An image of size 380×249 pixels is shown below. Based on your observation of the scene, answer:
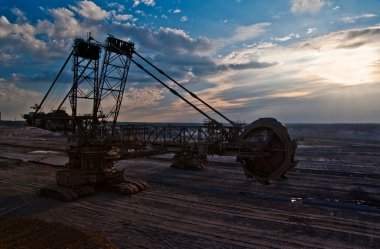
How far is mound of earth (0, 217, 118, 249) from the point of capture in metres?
12.2

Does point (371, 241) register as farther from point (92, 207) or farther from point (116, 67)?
point (116, 67)

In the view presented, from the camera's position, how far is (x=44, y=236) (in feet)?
42.9

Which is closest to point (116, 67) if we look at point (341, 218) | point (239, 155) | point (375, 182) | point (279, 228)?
point (239, 155)

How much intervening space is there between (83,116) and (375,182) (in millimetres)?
24788

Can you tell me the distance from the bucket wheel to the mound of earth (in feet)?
26.6

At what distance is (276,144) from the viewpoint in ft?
51.4

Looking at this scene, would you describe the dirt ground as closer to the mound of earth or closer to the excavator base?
the mound of earth

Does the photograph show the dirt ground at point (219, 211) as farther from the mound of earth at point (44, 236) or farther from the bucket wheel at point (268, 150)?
the bucket wheel at point (268, 150)

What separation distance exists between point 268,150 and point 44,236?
11.0 meters

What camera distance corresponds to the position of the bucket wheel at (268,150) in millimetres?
15117

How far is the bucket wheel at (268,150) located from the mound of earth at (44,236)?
8.12 metres

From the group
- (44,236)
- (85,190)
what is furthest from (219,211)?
(85,190)

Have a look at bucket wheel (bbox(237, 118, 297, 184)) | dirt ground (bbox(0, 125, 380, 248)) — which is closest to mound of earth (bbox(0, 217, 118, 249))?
dirt ground (bbox(0, 125, 380, 248))

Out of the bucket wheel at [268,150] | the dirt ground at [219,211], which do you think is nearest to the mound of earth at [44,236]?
the dirt ground at [219,211]
